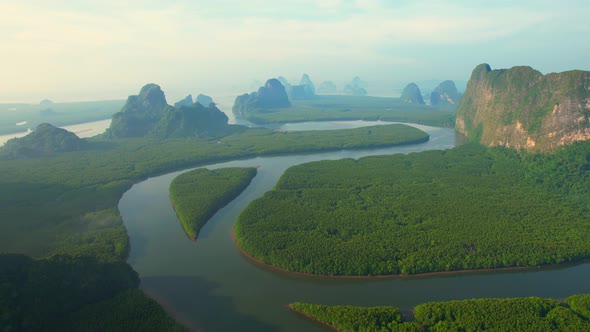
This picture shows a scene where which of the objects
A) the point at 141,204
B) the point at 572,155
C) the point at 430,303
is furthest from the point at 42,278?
the point at 572,155

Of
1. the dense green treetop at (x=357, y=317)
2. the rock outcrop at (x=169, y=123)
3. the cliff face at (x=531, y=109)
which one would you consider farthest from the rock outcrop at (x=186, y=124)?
the dense green treetop at (x=357, y=317)

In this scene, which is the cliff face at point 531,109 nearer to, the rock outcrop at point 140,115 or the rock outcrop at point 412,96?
the rock outcrop at point 140,115

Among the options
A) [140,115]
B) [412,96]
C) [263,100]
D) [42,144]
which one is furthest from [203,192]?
[412,96]

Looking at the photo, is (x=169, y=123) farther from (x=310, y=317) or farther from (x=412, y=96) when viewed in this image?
(x=412, y=96)

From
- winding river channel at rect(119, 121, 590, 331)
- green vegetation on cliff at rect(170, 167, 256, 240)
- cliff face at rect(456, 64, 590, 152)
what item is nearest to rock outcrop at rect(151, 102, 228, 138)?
green vegetation on cliff at rect(170, 167, 256, 240)

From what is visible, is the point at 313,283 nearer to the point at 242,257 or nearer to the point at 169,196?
the point at 242,257

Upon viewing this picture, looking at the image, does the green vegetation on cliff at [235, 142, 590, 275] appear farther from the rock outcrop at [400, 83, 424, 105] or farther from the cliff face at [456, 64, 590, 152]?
the rock outcrop at [400, 83, 424, 105]
